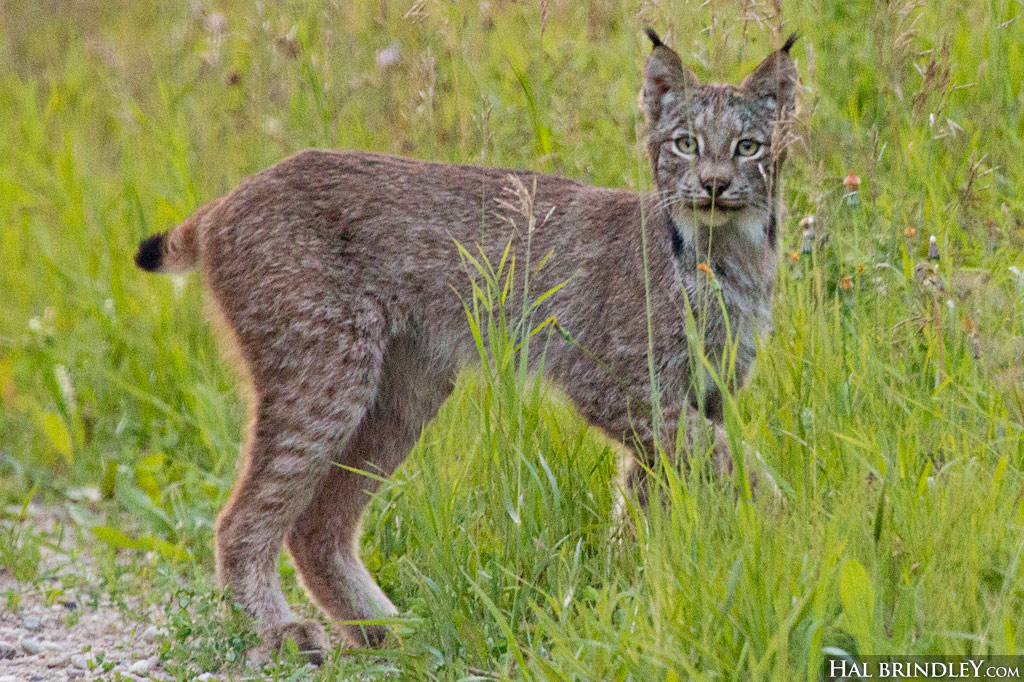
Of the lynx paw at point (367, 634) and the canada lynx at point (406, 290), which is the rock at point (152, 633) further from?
the lynx paw at point (367, 634)

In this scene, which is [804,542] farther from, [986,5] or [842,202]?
[986,5]

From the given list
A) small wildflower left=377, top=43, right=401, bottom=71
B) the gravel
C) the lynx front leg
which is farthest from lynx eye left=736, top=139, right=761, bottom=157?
small wildflower left=377, top=43, right=401, bottom=71

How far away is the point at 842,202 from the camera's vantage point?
3.59 metres

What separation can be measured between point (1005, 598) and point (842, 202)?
1.63 meters

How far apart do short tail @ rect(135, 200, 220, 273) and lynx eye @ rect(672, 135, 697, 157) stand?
1565 mm

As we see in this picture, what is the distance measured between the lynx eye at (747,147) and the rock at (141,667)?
91.5 inches

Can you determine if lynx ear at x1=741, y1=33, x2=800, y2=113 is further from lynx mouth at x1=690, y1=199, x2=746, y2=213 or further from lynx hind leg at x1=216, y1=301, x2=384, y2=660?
lynx hind leg at x1=216, y1=301, x2=384, y2=660

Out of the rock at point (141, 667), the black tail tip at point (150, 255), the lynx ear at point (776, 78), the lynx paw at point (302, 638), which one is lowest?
the lynx paw at point (302, 638)

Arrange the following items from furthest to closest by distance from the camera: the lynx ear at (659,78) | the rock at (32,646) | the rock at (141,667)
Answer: the lynx ear at (659,78), the rock at (32,646), the rock at (141,667)

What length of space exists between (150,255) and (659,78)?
71.8 inches

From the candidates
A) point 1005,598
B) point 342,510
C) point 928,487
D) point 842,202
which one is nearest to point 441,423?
point 342,510

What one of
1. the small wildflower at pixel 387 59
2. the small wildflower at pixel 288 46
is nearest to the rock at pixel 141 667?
the small wildflower at pixel 288 46

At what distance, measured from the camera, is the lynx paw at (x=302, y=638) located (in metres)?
3.61

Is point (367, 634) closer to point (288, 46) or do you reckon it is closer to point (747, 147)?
point (747, 147)
